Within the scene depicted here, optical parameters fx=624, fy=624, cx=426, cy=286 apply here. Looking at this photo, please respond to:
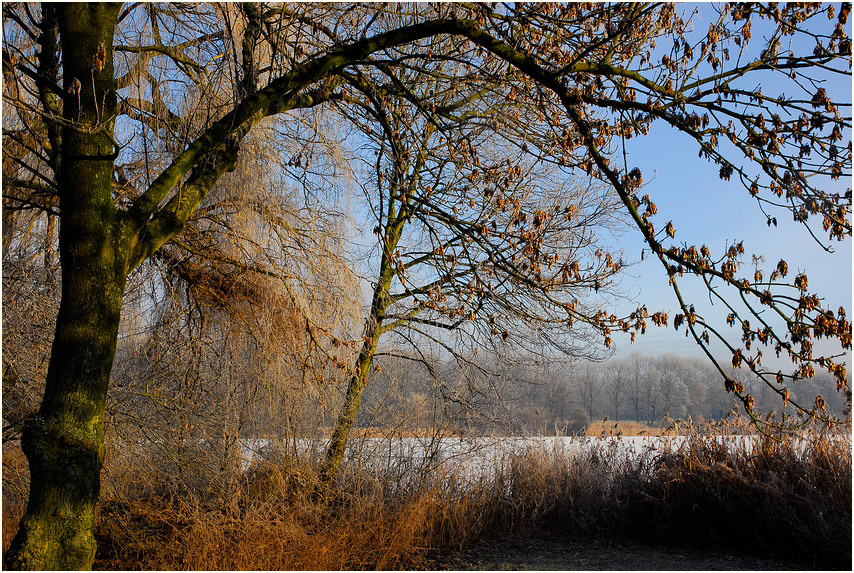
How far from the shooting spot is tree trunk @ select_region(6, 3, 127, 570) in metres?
3.90

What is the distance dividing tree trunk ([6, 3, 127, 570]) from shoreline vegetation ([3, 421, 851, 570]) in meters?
1.78

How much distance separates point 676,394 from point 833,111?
13.9 metres

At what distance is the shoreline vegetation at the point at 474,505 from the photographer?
233 inches

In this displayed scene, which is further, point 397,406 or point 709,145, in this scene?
point 397,406

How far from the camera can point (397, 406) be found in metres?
8.01

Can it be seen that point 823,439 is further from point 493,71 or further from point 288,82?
point 288,82

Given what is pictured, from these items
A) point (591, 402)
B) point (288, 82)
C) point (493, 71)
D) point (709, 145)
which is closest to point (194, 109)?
point (288, 82)

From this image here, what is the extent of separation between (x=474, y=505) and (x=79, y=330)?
531 cm

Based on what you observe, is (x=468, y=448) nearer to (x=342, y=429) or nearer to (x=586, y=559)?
(x=342, y=429)

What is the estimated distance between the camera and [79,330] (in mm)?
4090

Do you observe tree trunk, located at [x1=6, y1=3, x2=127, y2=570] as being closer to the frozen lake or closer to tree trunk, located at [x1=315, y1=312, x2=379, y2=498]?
the frozen lake

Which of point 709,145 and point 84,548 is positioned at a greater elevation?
point 709,145

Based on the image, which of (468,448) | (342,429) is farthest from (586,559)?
(342,429)

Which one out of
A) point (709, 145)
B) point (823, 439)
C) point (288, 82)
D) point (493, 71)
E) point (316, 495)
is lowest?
point (316, 495)
